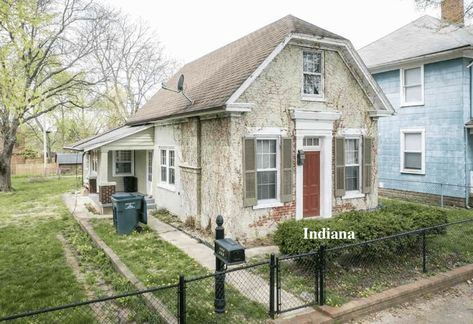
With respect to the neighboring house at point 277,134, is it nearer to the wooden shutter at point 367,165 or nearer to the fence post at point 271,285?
the wooden shutter at point 367,165

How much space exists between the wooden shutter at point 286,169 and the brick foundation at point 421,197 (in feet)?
30.4

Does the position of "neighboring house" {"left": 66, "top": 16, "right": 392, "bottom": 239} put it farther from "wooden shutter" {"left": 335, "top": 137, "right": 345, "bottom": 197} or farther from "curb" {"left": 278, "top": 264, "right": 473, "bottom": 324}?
"curb" {"left": 278, "top": 264, "right": 473, "bottom": 324}

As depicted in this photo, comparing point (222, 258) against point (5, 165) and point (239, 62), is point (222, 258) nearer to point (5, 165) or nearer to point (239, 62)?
point (239, 62)

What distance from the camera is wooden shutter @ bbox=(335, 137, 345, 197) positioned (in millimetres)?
11555

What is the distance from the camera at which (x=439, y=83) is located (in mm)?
15828

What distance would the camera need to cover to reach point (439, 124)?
15883 mm

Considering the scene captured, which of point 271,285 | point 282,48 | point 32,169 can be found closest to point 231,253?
point 271,285

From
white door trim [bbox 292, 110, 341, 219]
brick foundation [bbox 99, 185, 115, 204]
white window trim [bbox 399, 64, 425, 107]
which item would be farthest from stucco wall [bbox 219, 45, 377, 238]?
brick foundation [bbox 99, 185, 115, 204]

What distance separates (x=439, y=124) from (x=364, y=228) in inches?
421

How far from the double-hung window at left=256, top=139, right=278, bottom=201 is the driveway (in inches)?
186

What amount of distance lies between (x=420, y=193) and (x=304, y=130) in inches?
364

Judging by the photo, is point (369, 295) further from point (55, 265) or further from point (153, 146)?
point (153, 146)

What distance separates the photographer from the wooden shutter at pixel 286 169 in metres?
10.4

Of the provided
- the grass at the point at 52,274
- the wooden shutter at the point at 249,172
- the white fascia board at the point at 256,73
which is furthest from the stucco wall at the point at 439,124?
the grass at the point at 52,274
